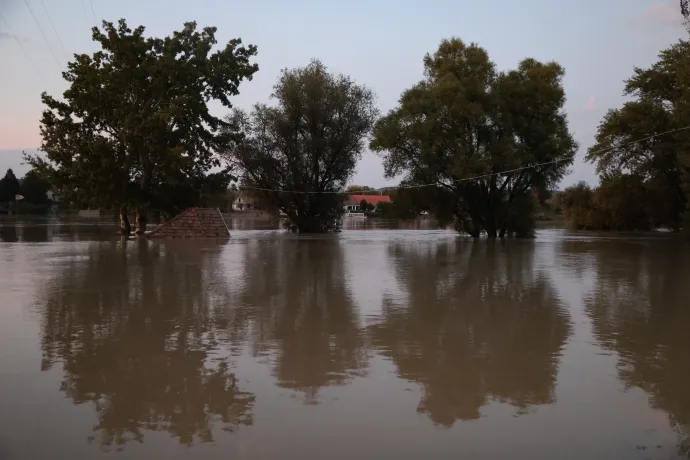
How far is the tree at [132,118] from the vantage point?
3703 cm

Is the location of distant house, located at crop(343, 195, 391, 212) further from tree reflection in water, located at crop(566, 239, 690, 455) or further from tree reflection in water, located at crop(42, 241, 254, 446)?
tree reflection in water, located at crop(42, 241, 254, 446)

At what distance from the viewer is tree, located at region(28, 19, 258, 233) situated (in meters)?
37.0

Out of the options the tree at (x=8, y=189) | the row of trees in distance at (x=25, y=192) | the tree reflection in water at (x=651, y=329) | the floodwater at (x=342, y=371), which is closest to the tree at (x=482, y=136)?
the tree reflection in water at (x=651, y=329)

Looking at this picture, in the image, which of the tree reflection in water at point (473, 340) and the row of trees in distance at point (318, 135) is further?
the row of trees in distance at point (318, 135)

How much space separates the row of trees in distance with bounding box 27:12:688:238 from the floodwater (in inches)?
1008

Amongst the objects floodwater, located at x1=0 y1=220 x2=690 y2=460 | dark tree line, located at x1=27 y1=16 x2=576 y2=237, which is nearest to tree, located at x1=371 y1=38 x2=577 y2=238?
dark tree line, located at x1=27 y1=16 x2=576 y2=237

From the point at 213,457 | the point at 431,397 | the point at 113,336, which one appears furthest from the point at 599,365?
the point at 113,336

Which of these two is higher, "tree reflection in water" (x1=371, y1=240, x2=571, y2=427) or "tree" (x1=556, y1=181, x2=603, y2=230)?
"tree" (x1=556, y1=181, x2=603, y2=230)

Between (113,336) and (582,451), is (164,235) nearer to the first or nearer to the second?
(113,336)

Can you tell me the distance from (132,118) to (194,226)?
24.0 ft

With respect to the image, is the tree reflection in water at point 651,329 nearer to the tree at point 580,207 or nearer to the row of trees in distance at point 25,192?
the tree at point 580,207

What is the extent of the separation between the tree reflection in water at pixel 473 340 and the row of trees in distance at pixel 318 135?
26775 millimetres

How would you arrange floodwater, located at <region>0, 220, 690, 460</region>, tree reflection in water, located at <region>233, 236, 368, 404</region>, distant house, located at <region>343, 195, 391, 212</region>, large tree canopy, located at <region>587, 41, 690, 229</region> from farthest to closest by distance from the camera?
distant house, located at <region>343, 195, 391, 212</region>, large tree canopy, located at <region>587, 41, 690, 229</region>, tree reflection in water, located at <region>233, 236, 368, 404</region>, floodwater, located at <region>0, 220, 690, 460</region>

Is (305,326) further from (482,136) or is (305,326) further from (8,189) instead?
(8,189)
